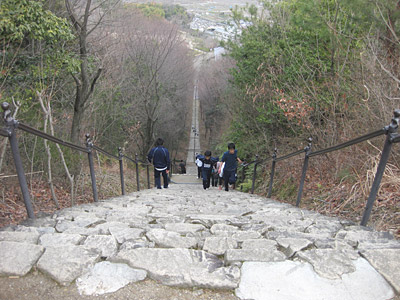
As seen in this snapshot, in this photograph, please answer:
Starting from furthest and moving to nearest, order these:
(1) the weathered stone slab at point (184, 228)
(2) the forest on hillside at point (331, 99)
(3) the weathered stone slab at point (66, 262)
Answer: (2) the forest on hillside at point (331, 99), (1) the weathered stone slab at point (184, 228), (3) the weathered stone slab at point (66, 262)

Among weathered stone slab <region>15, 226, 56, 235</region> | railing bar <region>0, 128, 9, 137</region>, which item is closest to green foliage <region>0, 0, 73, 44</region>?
railing bar <region>0, 128, 9, 137</region>

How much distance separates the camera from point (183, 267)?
218cm

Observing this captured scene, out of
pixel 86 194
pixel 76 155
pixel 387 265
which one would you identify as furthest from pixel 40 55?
pixel 387 265

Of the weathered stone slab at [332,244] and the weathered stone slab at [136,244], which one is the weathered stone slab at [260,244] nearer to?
the weathered stone slab at [332,244]

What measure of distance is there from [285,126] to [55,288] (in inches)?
412

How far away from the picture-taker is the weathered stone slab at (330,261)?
2145 mm

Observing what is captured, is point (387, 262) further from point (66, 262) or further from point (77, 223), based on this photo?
point (77, 223)

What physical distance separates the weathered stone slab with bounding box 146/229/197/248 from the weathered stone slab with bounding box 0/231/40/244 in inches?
34.8

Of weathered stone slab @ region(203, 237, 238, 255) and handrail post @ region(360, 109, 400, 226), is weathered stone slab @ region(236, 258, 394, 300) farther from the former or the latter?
handrail post @ region(360, 109, 400, 226)

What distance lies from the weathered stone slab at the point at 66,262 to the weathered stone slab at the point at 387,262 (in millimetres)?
1879

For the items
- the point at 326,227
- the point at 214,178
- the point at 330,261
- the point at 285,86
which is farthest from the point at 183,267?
the point at 214,178

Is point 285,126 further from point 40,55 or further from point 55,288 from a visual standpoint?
point 55,288

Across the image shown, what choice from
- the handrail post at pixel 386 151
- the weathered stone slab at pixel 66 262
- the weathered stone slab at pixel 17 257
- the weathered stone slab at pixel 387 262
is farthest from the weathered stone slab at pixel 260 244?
the weathered stone slab at pixel 17 257

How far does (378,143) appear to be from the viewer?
5570 mm
